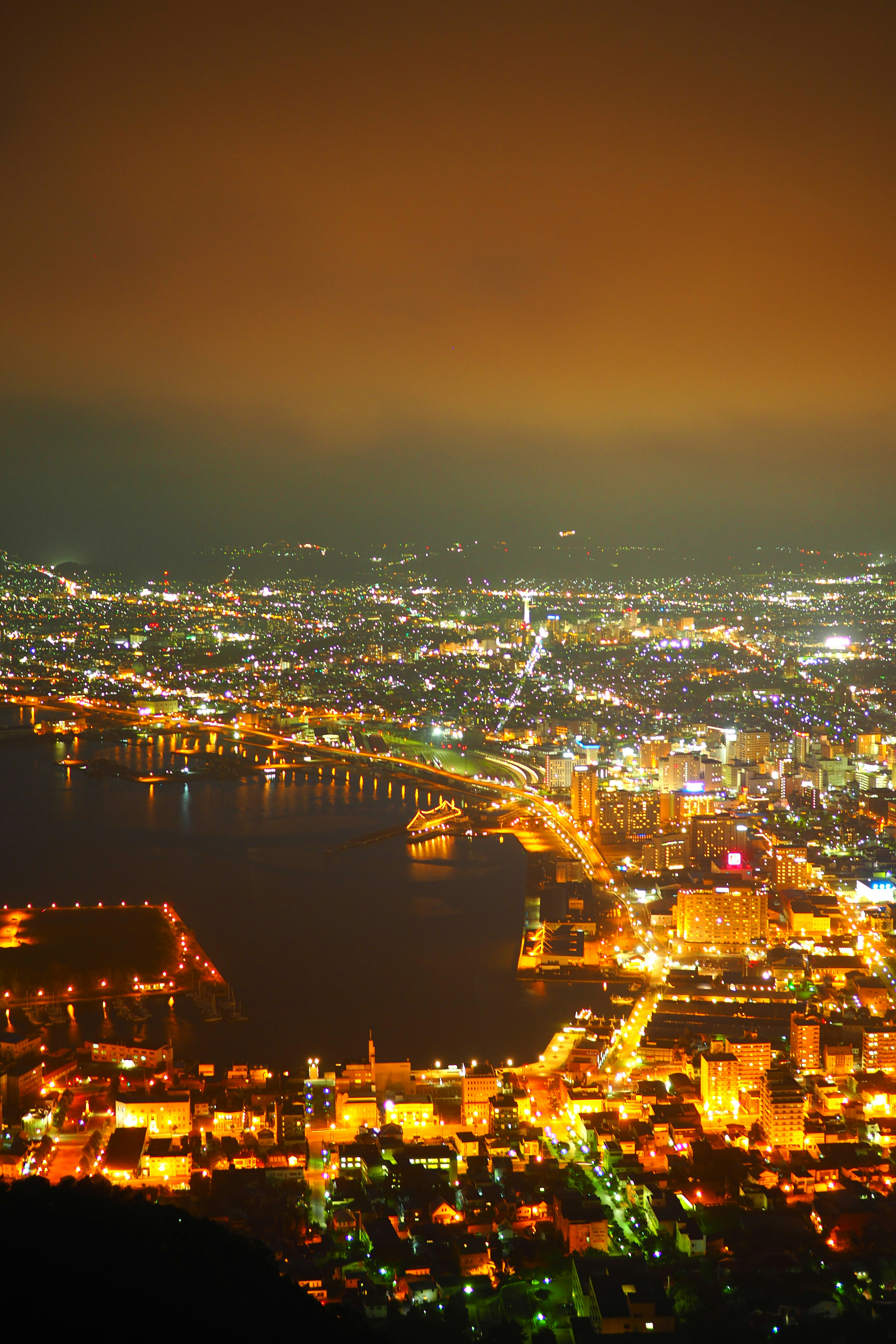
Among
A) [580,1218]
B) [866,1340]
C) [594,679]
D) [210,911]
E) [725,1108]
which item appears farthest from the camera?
[594,679]

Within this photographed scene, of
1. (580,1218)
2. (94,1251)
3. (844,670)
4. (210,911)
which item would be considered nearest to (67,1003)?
(210,911)

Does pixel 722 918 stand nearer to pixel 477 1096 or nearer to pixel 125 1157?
pixel 477 1096

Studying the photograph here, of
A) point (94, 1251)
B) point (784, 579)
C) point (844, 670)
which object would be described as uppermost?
point (784, 579)

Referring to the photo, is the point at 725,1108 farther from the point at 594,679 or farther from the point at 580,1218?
the point at 594,679

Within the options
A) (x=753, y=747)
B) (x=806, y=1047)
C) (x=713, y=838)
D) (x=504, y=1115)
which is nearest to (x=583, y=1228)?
(x=504, y=1115)

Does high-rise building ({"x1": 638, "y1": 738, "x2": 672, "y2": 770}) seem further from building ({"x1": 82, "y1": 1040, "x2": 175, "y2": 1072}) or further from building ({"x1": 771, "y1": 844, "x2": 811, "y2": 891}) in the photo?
building ({"x1": 82, "y1": 1040, "x2": 175, "y2": 1072})

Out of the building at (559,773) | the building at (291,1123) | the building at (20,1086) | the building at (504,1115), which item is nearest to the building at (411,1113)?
the building at (504,1115)

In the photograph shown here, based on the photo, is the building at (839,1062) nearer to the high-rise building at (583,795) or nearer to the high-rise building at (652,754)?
the high-rise building at (583,795)

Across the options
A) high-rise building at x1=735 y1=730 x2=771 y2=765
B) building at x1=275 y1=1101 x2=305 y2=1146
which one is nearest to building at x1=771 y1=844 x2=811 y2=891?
high-rise building at x1=735 y1=730 x2=771 y2=765
